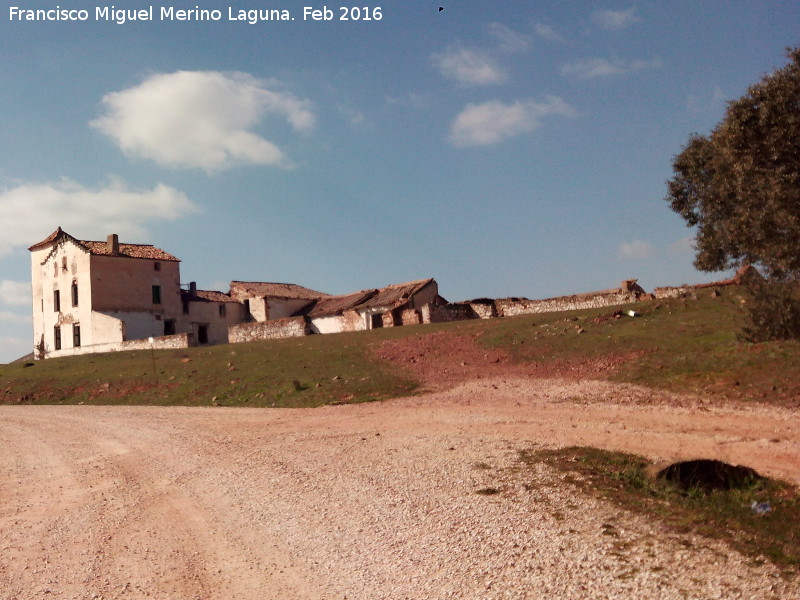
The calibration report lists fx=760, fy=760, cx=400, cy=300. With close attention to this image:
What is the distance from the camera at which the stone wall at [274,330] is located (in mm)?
48125

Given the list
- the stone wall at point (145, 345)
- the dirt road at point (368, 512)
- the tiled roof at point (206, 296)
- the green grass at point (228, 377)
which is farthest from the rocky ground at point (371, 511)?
the tiled roof at point (206, 296)

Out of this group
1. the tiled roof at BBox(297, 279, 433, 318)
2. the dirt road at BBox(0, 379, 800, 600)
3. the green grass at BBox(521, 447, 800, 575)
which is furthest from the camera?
the tiled roof at BBox(297, 279, 433, 318)

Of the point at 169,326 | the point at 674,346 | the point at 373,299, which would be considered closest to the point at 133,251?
the point at 169,326

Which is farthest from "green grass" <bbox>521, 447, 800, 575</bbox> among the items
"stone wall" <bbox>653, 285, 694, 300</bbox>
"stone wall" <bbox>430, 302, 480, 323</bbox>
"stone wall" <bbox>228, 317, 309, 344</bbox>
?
"stone wall" <bbox>228, 317, 309, 344</bbox>

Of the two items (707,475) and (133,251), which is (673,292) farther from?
(133,251)

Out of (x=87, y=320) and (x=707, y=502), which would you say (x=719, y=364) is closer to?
(x=707, y=502)

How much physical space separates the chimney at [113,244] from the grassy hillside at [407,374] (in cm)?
2193

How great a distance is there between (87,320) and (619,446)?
55725 mm

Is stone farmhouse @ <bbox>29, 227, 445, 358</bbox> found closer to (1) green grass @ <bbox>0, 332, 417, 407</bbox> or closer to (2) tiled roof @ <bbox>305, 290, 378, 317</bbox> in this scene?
(2) tiled roof @ <bbox>305, 290, 378, 317</bbox>

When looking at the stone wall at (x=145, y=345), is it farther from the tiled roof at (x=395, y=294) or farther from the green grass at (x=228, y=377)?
the tiled roof at (x=395, y=294)

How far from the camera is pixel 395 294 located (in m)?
55.9

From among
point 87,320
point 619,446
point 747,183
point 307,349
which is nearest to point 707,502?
point 619,446

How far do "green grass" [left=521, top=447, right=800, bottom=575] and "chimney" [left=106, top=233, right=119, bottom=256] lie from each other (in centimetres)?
5710

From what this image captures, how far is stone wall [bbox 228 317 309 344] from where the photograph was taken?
4812 centimetres
